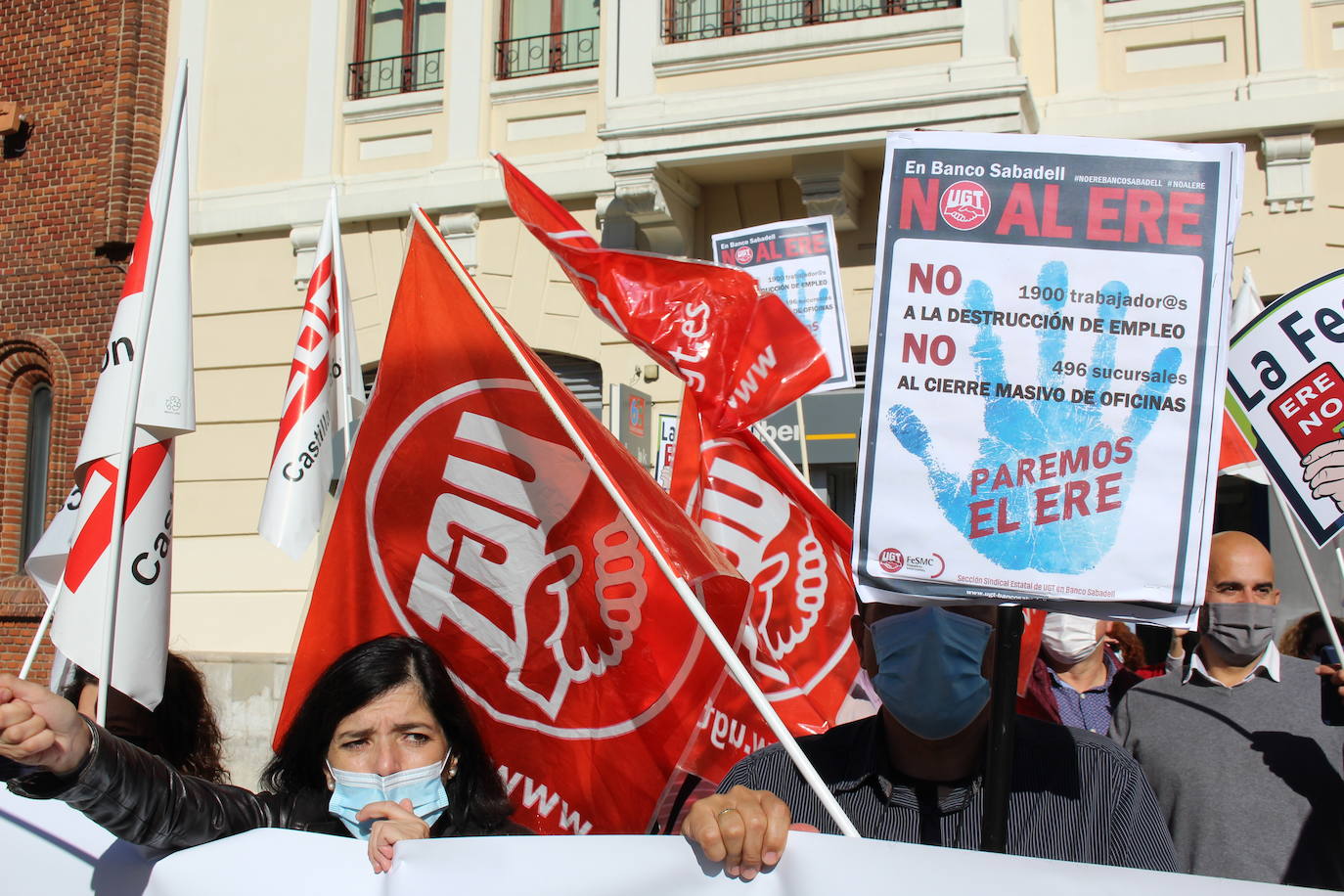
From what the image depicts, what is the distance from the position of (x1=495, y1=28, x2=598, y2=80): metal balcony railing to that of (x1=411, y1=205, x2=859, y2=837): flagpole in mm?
7653

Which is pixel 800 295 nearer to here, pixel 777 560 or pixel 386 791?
pixel 777 560

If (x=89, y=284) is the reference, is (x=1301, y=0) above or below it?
above

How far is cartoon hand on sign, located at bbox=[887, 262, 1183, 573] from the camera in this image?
6.48 feet

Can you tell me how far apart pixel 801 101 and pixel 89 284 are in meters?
6.87

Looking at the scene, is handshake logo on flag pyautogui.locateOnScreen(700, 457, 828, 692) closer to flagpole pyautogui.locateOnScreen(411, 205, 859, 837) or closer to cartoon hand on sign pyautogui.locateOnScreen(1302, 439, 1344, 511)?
cartoon hand on sign pyautogui.locateOnScreen(1302, 439, 1344, 511)

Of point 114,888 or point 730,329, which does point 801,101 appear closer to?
point 730,329

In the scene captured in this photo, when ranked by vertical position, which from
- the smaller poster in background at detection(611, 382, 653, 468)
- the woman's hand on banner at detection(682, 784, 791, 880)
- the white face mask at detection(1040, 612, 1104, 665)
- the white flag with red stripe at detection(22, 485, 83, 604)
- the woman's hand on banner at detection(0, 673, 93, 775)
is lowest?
the woman's hand on banner at detection(682, 784, 791, 880)

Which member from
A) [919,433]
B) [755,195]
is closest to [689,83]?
[755,195]

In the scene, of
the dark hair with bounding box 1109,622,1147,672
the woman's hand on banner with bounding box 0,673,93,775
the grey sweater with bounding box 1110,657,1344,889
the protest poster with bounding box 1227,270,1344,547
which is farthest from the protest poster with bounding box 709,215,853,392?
the woman's hand on banner with bounding box 0,673,93,775

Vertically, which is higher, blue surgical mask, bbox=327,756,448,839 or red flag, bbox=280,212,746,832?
red flag, bbox=280,212,746,832

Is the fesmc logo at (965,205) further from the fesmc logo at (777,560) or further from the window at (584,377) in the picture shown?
the window at (584,377)

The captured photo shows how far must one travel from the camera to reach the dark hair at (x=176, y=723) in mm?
3365

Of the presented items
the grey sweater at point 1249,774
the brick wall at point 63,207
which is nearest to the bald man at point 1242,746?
the grey sweater at point 1249,774

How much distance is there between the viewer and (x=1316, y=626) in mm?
4734
